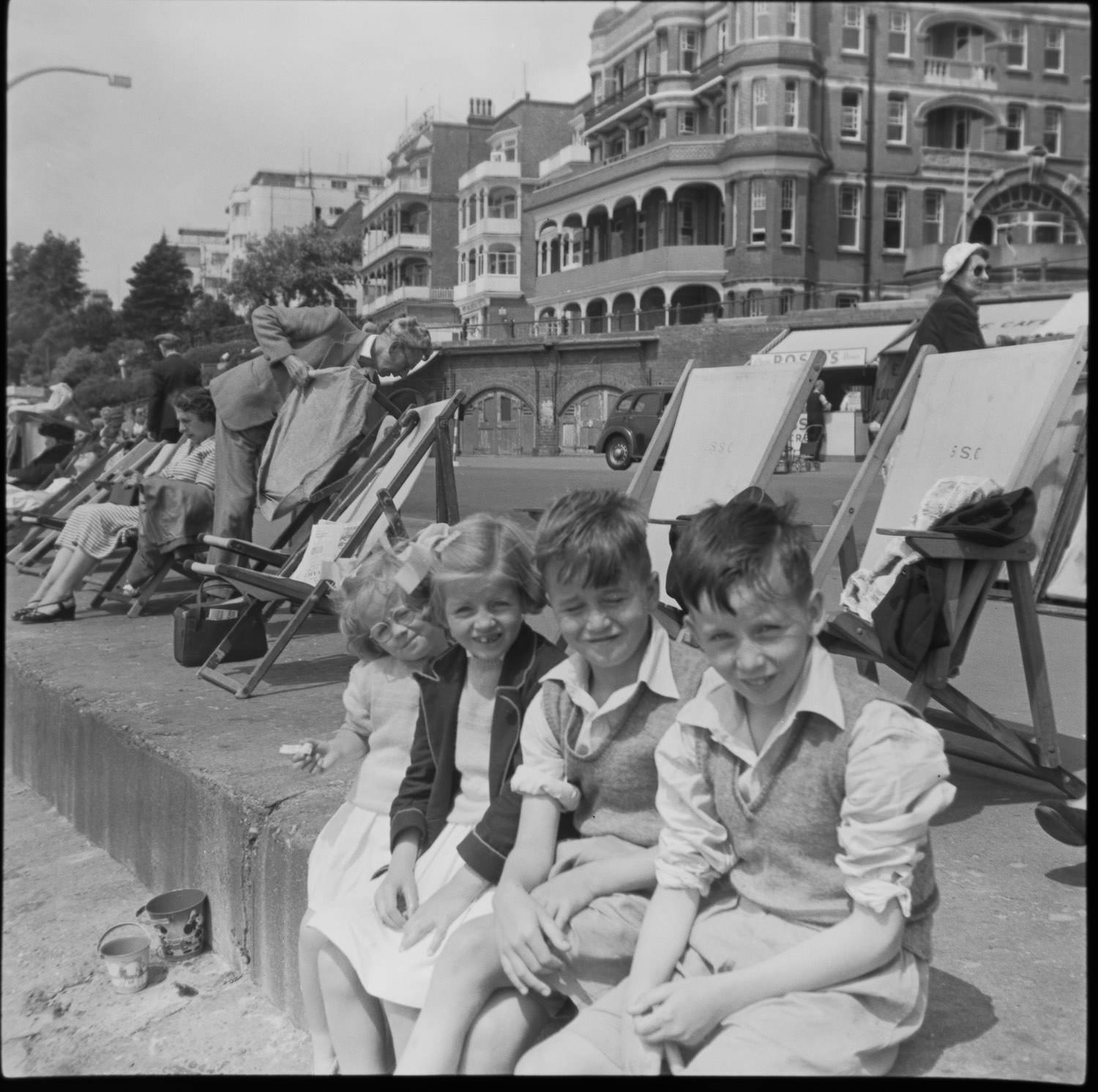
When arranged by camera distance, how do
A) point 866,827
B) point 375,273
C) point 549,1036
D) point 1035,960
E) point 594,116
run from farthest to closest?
point 594,116 < point 375,273 < point 1035,960 < point 549,1036 < point 866,827

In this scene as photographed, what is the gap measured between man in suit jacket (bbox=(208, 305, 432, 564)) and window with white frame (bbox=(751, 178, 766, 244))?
38003mm

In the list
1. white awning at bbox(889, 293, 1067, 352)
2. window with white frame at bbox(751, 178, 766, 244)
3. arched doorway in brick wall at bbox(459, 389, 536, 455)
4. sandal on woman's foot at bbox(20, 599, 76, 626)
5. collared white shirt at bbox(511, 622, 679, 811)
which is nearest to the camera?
collared white shirt at bbox(511, 622, 679, 811)

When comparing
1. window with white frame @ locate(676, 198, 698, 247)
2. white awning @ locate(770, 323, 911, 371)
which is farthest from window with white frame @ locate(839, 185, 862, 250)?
white awning @ locate(770, 323, 911, 371)

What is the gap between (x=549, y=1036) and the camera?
1.97 m

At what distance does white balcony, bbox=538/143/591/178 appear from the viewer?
149 ft

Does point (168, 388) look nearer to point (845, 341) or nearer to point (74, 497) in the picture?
point (74, 497)

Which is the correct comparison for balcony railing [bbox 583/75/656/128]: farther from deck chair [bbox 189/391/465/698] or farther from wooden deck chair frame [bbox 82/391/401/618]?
deck chair [bbox 189/391/465/698]

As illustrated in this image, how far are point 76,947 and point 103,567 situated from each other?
5.23m

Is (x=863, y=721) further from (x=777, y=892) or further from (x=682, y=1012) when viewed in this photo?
(x=682, y=1012)

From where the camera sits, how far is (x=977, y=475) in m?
3.54

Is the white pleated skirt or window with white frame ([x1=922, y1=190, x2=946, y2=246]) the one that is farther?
window with white frame ([x1=922, y1=190, x2=946, y2=246])

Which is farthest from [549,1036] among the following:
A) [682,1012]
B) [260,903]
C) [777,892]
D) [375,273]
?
[375,273]

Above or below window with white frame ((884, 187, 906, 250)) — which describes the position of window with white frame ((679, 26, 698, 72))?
above

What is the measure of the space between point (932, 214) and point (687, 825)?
147 feet
